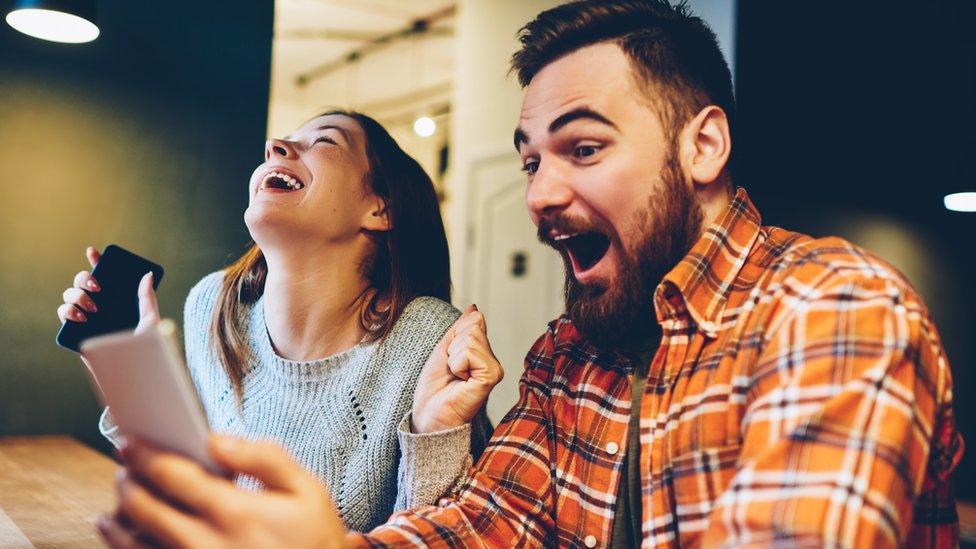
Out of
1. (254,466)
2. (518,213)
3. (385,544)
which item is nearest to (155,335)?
(254,466)

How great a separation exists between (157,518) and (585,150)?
828 mm

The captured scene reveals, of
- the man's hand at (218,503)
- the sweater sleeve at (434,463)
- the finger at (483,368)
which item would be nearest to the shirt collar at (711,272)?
the finger at (483,368)

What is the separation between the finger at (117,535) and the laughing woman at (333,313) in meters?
0.66

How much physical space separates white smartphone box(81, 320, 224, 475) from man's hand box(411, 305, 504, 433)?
27.0 inches

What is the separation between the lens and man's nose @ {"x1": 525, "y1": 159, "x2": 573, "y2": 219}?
1150 mm

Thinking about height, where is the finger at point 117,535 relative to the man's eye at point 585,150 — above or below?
below

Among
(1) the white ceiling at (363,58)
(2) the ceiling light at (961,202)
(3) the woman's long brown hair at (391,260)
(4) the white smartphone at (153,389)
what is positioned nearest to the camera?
(4) the white smartphone at (153,389)

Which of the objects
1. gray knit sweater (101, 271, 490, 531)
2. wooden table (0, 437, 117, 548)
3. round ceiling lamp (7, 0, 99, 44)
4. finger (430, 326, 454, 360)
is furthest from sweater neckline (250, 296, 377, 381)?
round ceiling lamp (7, 0, 99, 44)

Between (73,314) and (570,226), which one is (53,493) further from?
(570,226)

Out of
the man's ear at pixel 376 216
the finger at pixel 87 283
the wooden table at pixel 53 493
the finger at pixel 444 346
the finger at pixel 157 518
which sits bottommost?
the wooden table at pixel 53 493

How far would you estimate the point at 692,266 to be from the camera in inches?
42.6

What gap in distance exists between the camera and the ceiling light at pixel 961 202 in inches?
99.1

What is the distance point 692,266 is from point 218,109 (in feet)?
6.25

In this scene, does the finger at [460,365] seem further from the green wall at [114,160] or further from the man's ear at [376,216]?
the green wall at [114,160]
